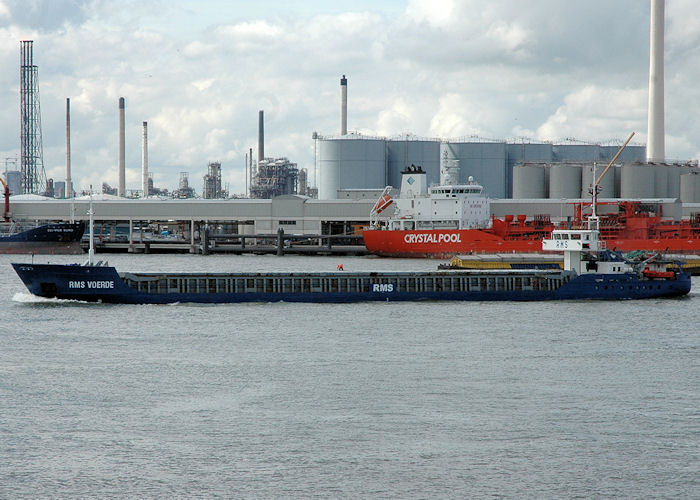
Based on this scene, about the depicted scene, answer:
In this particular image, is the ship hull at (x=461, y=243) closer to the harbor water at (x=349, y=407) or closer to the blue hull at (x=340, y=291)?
the blue hull at (x=340, y=291)

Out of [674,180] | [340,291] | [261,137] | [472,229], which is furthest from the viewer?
[261,137]

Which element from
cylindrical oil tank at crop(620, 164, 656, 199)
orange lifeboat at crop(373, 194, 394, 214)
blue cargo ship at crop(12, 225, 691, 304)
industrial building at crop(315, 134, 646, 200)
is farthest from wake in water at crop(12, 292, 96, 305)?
cylindrical oil tank at crop(620, 164, 656, 199)

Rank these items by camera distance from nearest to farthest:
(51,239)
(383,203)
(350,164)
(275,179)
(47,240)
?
(383,203) < (47,240) < (51,239) < (350,164) < (275,179)

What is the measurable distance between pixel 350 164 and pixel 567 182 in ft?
110

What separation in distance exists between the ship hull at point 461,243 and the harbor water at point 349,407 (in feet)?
150

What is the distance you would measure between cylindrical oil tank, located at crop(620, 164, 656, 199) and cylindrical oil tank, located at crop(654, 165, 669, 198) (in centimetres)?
113

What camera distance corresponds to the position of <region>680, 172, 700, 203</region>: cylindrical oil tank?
5025 inches

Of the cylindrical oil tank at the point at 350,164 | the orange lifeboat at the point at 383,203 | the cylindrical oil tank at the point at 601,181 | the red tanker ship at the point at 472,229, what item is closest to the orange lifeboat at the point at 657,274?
the red tanker ship at the point at 472,229

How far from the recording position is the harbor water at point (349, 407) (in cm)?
2298

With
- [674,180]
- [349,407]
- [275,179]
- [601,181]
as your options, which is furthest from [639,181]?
[349,407]

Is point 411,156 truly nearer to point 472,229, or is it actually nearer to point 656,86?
point 656,86

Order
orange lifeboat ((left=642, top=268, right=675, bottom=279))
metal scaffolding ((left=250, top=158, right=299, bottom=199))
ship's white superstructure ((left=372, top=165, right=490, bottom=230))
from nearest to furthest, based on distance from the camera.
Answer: orange lifeboat ((left=642, top=268, right=675, bottom=279)), ship's white superstructure ((left=372, top=165, right=490, bottom=230)), metal scaffolding ((left=250, top=158, right=299, bottom=199))

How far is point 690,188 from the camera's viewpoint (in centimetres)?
12762

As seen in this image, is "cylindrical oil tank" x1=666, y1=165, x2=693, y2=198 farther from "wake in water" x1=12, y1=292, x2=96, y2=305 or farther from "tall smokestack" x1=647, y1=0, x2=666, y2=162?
"wake in water" x1=12, y1=292, x2=96, y2=305
